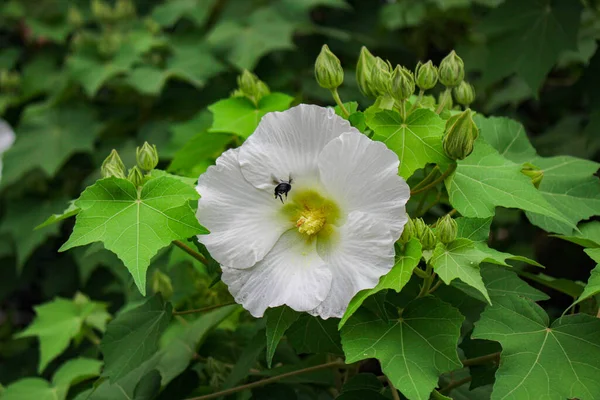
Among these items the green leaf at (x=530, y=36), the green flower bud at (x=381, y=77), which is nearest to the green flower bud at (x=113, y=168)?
the green flower bud at (x=381, y=77)

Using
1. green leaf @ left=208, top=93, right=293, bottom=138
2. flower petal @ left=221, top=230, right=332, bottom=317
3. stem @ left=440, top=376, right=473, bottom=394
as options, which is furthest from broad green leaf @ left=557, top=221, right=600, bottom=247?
green leaf @ left=208, top=93, right=293, bottom=138

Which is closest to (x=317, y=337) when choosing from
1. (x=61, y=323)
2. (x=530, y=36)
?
(x=61, y=323)

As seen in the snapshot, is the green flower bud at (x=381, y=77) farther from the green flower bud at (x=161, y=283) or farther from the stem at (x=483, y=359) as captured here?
the green flower bud at (x=161, y=283)

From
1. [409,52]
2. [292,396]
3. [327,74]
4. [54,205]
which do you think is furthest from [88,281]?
[327,74]

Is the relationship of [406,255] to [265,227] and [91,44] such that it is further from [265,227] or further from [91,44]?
[91,44]

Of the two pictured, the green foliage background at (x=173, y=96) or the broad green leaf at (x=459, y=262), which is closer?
the broad green leaf at (x=459, y=262)

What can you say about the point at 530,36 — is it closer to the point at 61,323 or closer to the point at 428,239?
the point at 428,239

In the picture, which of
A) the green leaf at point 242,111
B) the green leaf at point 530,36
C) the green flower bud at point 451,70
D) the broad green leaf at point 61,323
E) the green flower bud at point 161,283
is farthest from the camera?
the green leaf at point 530,36
